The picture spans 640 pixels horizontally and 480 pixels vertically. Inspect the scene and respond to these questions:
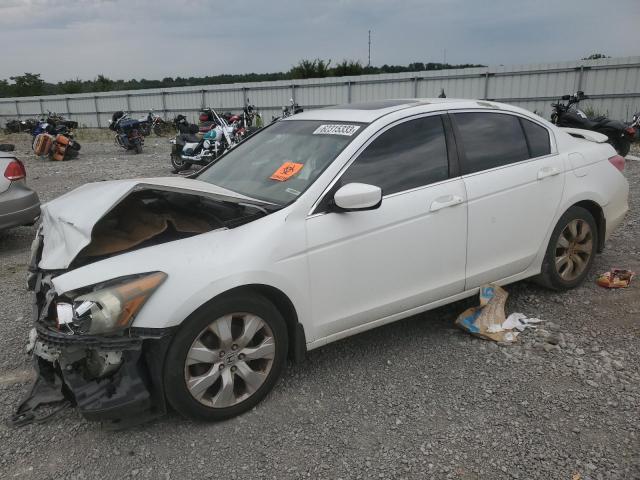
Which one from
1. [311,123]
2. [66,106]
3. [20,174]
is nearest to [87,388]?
[311,123]

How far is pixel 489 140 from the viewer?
12.3ft

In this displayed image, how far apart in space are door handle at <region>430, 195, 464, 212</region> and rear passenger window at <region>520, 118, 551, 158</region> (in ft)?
3.13

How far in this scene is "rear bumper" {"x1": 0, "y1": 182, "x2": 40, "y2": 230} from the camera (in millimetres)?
5891

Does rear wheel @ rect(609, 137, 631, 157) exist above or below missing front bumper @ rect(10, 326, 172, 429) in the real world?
above

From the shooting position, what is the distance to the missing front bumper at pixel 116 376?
8.04 ft

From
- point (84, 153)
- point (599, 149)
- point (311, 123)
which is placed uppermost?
point (311, 123)

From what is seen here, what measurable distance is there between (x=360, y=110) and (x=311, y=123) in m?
0.36

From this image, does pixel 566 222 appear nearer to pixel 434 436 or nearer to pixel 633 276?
pixel 633 276

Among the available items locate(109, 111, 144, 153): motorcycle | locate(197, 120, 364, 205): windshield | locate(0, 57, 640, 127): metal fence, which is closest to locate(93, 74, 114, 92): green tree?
locate(0, 57, 640, 127): metal fence

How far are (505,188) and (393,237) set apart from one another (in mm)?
1069

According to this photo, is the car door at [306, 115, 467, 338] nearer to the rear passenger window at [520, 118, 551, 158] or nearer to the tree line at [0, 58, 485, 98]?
the rear passenger window at [520, 118, 551, 158]

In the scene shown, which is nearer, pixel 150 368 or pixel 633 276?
pixel 150 368

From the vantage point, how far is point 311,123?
3.70 meters

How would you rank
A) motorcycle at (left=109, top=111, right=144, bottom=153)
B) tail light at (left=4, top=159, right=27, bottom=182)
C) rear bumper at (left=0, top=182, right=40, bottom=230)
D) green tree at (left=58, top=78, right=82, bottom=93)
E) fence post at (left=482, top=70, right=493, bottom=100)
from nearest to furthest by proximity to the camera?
rear bumper at (left=0, top=182, right=40, bottom=230), tail light at (left=4, top=159, right=27, bottom=182), motorcycle at (left=109, top=111, right=144, bottom=153), fence post at (left=482, top=70, right=493, bottom=100), green tree at (left=58, top=78, right=82, bottom=93)
